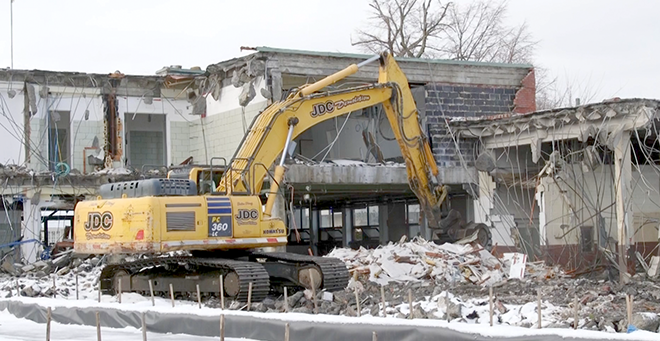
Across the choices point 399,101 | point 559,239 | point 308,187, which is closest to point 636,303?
point 399,101

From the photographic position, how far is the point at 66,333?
13.5 meters

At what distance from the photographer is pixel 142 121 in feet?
102

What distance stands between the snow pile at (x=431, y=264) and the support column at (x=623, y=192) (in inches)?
96.5

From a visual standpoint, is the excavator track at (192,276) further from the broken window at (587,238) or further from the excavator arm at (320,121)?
the broken window at (587,238)

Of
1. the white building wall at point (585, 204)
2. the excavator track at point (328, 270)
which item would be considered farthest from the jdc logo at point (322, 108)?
the white building wall at point (585, 204)

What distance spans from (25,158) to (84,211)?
11.1 metres

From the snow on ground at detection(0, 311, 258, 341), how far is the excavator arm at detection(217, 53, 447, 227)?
4.27 meters

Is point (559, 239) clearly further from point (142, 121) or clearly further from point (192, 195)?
point (142, 121)

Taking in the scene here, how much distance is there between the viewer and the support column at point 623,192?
832 inches

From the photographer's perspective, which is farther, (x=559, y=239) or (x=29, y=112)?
(x=29, y=112)

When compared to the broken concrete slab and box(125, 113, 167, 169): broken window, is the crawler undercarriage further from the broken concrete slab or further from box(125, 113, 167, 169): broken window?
box(125, 113, 167, 169): broken window

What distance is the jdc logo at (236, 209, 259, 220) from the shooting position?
17.1m

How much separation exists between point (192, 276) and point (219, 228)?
1.20 m

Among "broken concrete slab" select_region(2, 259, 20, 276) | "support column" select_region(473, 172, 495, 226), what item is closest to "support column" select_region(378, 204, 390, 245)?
"support column" select_region(473, 172, 495, 226)
